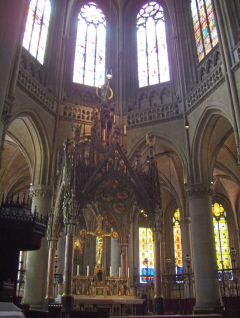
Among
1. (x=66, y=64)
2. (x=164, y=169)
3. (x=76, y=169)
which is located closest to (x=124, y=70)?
(x=66, y=64)

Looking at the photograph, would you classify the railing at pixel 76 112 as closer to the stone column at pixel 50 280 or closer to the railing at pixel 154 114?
the railing at pixel 154 114

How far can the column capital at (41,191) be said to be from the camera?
16203 mm

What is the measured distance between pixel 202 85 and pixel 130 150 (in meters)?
5.05

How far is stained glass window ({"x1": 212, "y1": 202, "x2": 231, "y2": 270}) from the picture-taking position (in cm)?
2410

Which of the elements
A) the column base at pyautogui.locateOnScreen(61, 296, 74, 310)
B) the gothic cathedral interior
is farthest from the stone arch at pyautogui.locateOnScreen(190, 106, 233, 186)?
the column base at pyautogui.locateOnScreen(61, 296, 74, 310)

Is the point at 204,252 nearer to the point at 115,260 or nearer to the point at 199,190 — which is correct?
the point at 199,190

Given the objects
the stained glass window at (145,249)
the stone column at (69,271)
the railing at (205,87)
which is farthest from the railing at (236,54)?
the stained glass window at (145,249)

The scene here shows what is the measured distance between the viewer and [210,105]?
15.6 metres

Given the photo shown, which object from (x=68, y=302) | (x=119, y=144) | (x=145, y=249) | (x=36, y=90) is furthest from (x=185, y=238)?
(x=68, y=302)

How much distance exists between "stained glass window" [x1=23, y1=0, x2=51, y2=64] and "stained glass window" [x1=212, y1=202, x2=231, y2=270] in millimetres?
17078

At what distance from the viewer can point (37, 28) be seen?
18.9 m

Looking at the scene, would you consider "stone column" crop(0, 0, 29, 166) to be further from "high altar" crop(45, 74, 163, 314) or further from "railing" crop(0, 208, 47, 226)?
"high altar" crop(45, 74, 163, 314)

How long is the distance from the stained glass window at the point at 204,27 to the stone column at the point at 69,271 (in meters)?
12.1

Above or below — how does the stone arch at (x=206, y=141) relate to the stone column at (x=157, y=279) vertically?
above
